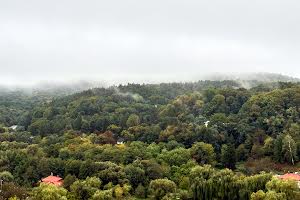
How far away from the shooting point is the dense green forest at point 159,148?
6619cm

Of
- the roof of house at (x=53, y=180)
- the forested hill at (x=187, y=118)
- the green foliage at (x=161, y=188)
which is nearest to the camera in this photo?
the green foliage at (x=161, y=188)

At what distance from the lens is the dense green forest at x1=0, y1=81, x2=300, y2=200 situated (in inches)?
2606

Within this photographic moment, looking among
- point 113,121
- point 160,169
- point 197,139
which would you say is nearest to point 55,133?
point 113,121

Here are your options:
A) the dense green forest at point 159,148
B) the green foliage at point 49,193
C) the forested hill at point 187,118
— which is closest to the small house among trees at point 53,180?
the dense green forest at point 159,148

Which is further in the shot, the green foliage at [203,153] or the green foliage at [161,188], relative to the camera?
the green foliage at [203,153]

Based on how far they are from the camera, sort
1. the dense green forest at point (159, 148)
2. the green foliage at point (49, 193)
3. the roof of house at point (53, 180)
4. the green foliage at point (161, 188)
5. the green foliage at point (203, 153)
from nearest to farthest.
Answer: the green foliage at point (49, 193), the dense green forest at point (159, 148), the green foliage at point (161, 188), the roof of house at point (53, 180), the green foliage at point (203, 153)

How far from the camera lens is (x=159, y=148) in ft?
298

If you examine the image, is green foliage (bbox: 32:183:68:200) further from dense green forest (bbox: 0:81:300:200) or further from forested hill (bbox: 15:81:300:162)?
forested hill (bbox: 15:81:300:162)

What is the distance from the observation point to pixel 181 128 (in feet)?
322

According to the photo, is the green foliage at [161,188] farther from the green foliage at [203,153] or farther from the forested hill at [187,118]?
the forested hill at [187,118]

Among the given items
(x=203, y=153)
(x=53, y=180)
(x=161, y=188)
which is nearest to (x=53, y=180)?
(x=53, y=180)

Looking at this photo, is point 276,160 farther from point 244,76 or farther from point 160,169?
point 244,76

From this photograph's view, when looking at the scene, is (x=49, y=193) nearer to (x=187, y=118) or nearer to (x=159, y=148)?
(x=159, y=148)

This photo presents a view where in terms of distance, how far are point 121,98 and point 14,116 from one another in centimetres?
2920
